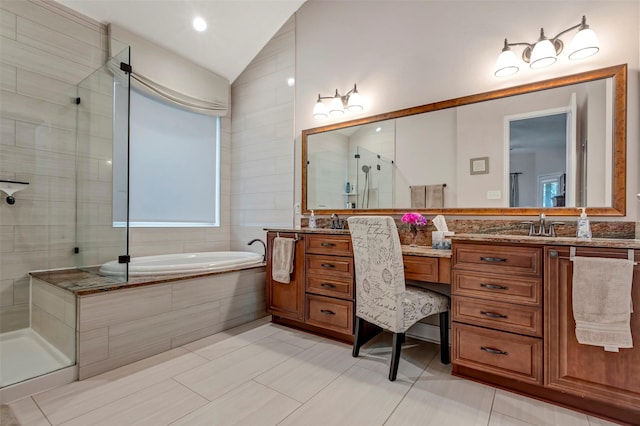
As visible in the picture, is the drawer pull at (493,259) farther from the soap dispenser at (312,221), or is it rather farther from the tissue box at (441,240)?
the soap dispenser at (312,221)

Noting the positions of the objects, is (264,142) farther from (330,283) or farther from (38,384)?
(38,384)

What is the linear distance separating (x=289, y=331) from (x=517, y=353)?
65.5 inches

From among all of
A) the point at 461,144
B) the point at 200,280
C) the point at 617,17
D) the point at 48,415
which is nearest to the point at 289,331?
the point at 200,280

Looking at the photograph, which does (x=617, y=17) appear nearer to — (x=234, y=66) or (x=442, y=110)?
(x=442, y=110)

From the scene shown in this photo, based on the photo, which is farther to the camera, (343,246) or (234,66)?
(234,66)

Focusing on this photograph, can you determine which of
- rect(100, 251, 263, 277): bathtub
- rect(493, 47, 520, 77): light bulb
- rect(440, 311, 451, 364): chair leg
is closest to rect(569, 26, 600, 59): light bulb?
rect(493, 47, 520, 77): light bulb

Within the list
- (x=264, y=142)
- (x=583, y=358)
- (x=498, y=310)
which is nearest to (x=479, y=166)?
(x=498, y=310)

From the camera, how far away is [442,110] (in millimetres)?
2379

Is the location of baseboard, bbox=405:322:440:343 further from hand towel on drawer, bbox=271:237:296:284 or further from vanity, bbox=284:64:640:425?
hand towel on drawer, bbox=271:237:296:284

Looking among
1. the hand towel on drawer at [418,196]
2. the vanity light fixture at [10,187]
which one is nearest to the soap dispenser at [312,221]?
the hand towel on drawer at [418,196]

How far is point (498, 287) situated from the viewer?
5.44 feet

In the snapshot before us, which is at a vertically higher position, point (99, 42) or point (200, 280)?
point (99, 42)

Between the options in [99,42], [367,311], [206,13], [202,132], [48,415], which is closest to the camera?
[48,415]

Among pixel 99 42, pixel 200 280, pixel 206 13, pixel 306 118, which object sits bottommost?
pixel 200 280
